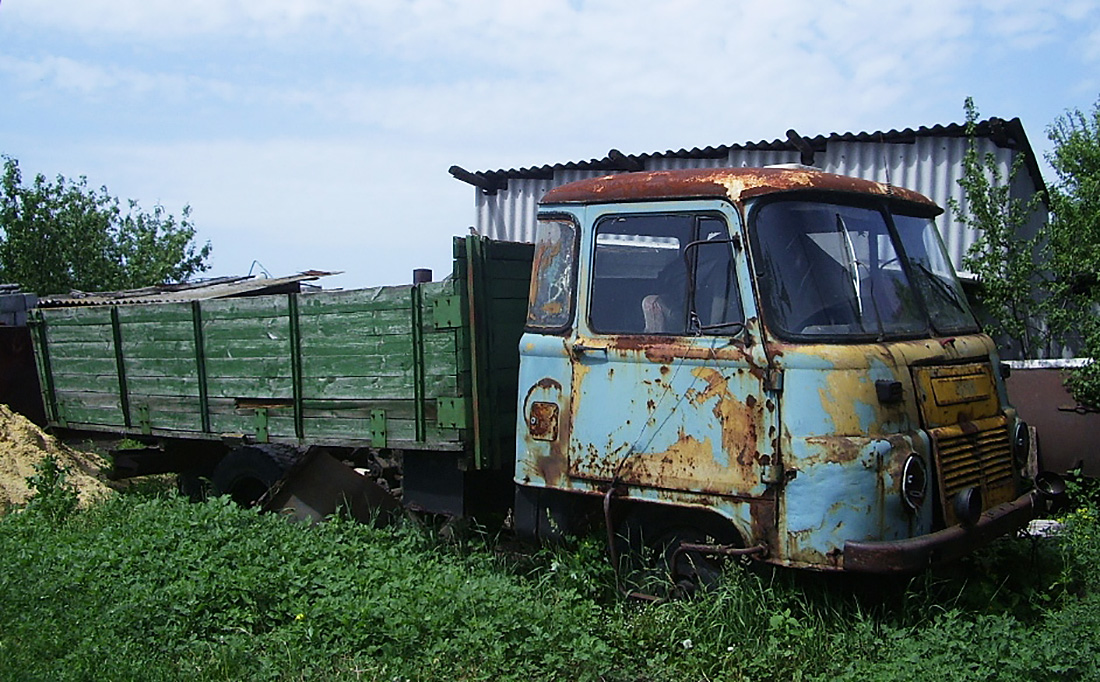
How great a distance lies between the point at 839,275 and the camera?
4949mm

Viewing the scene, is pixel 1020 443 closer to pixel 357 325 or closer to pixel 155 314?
pixel 357 325

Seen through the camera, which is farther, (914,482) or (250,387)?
(250,387)

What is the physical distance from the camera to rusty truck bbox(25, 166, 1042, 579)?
4641 millimetres

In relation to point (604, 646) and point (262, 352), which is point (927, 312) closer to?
point (604, 646)

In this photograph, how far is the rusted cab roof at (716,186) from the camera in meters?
4.96

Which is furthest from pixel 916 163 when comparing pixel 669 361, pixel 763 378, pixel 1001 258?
pixel 763 378

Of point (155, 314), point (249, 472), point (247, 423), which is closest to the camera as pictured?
point (247, 423)

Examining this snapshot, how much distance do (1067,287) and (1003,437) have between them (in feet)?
16.5

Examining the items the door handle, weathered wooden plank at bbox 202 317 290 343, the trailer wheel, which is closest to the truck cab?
the door handle

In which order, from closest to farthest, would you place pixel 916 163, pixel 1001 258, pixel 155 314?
pixel 155 314 → pixel 1001 258 → pixel 916 163

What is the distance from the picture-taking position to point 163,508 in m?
6.91

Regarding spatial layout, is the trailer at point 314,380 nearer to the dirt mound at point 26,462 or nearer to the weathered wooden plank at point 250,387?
the weathered wooden plank at point 250,387

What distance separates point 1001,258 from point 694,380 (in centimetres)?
634

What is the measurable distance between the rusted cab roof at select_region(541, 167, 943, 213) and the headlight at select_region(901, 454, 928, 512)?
55.3 inches
